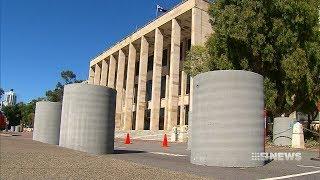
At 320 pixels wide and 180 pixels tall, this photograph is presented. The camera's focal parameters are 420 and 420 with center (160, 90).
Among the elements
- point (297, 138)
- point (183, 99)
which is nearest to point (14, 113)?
point (183, 99)

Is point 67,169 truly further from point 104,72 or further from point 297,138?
point 104,72

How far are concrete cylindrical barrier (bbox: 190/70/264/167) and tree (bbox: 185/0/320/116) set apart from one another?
14.0 m

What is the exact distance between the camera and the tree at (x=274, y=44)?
25.1 metres

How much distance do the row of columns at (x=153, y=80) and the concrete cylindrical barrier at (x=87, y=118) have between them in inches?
1111

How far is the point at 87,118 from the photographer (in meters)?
14.2

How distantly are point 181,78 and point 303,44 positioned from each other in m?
27.0

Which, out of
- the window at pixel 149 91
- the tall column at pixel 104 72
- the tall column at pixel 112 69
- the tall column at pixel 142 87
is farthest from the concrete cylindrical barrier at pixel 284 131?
the tall column at pixel 104 72

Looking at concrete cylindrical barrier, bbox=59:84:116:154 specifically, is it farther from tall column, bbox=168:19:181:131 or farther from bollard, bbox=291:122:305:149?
tall column, bbox=168:19:181:131

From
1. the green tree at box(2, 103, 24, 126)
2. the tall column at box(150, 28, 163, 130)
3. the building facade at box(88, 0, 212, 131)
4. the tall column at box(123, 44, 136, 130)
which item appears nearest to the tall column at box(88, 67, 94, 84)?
the building facade at box(88, 0, 212, 131)

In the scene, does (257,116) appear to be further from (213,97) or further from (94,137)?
(94,137)

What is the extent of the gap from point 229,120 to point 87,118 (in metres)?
5.35

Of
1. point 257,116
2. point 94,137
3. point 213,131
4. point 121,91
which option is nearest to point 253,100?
point 257,116

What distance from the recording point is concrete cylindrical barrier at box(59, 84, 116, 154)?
46.7ft

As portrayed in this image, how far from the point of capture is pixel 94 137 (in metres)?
14.3
